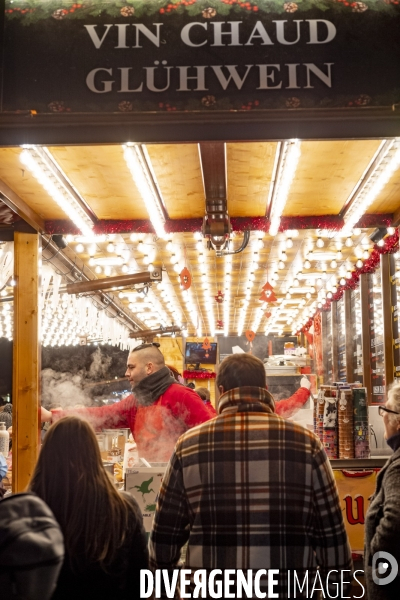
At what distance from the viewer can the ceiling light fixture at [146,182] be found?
4227 mm

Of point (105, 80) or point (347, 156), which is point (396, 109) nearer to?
point (105, 80)

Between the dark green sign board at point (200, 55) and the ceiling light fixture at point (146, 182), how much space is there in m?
0.99

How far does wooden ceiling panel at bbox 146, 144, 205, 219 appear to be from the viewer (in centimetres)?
451

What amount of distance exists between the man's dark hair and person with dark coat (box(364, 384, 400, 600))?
2.93 feet

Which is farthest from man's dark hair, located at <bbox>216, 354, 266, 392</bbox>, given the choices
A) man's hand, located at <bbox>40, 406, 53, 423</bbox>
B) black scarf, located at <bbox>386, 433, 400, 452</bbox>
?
man's hand, located at <bbox>40, 406, 53, 423</bbox>

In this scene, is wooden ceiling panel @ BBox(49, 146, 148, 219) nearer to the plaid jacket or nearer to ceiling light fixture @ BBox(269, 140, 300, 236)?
ceiling light fixture @ BBox(269, 140, 300, 236)

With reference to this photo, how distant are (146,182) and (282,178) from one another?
1.07 metres

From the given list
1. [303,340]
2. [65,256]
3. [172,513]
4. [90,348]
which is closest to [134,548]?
[172,513]

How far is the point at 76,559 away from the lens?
2.20 m

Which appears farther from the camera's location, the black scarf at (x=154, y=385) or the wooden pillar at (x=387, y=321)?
the wooden pillar at (x=387, y=321)

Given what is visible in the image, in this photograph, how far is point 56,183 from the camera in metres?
4.85

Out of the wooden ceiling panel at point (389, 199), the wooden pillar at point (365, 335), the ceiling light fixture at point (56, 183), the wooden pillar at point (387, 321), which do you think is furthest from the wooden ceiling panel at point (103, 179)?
the wooden pillar at point (365, 335)

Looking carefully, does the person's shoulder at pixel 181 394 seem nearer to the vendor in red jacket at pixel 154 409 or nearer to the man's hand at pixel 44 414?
the vendor in red jacket at pixel 154 409

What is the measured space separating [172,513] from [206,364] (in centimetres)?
919
